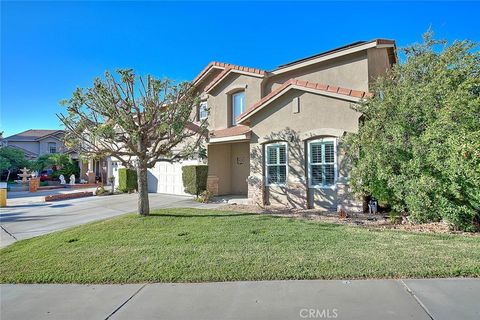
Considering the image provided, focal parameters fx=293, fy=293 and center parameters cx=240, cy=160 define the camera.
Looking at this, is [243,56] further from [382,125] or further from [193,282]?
[193,282]

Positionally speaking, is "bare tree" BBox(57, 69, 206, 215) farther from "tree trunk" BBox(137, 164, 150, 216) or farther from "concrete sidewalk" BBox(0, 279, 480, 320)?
"concrete sidewalk" BBox(0, 279, 480, 320)

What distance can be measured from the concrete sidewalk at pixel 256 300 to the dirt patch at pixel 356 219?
395 centimetres

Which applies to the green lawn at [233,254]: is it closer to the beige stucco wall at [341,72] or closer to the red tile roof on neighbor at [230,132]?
the red tile roof on neighbor at [230,132]

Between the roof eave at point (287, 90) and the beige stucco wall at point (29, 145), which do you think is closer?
the roof eave at point (287, 90)

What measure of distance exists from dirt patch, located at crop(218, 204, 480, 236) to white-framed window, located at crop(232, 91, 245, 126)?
19.6ft

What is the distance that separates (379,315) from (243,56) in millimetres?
17321

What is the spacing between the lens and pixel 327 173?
1166cm

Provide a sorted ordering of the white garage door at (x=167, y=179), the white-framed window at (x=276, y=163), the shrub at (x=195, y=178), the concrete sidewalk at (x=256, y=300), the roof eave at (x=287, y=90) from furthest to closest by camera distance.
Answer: the white garage door at (x=167, y=179) → the shrub at (x=195, y=178) → the white-framed window at (x=276, y=163) → the roof eave at (x=287, y=90) → the concrete sidewalk at (x=256, y=300)

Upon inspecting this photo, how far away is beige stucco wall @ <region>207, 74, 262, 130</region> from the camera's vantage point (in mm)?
15898

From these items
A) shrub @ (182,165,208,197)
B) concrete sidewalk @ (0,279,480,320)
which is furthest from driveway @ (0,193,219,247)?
concrete sidewalk @ (0,279,480,320)

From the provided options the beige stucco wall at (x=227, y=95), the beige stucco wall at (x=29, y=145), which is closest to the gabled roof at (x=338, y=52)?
the beige stucco wall at (x=227, y=95)

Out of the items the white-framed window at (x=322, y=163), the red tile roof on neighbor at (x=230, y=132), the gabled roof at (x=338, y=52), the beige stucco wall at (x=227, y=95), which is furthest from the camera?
the beige stucco wall at (x=227, y=95)

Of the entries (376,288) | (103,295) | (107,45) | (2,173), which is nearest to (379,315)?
(376,288)

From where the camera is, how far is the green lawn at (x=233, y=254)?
5.20m
